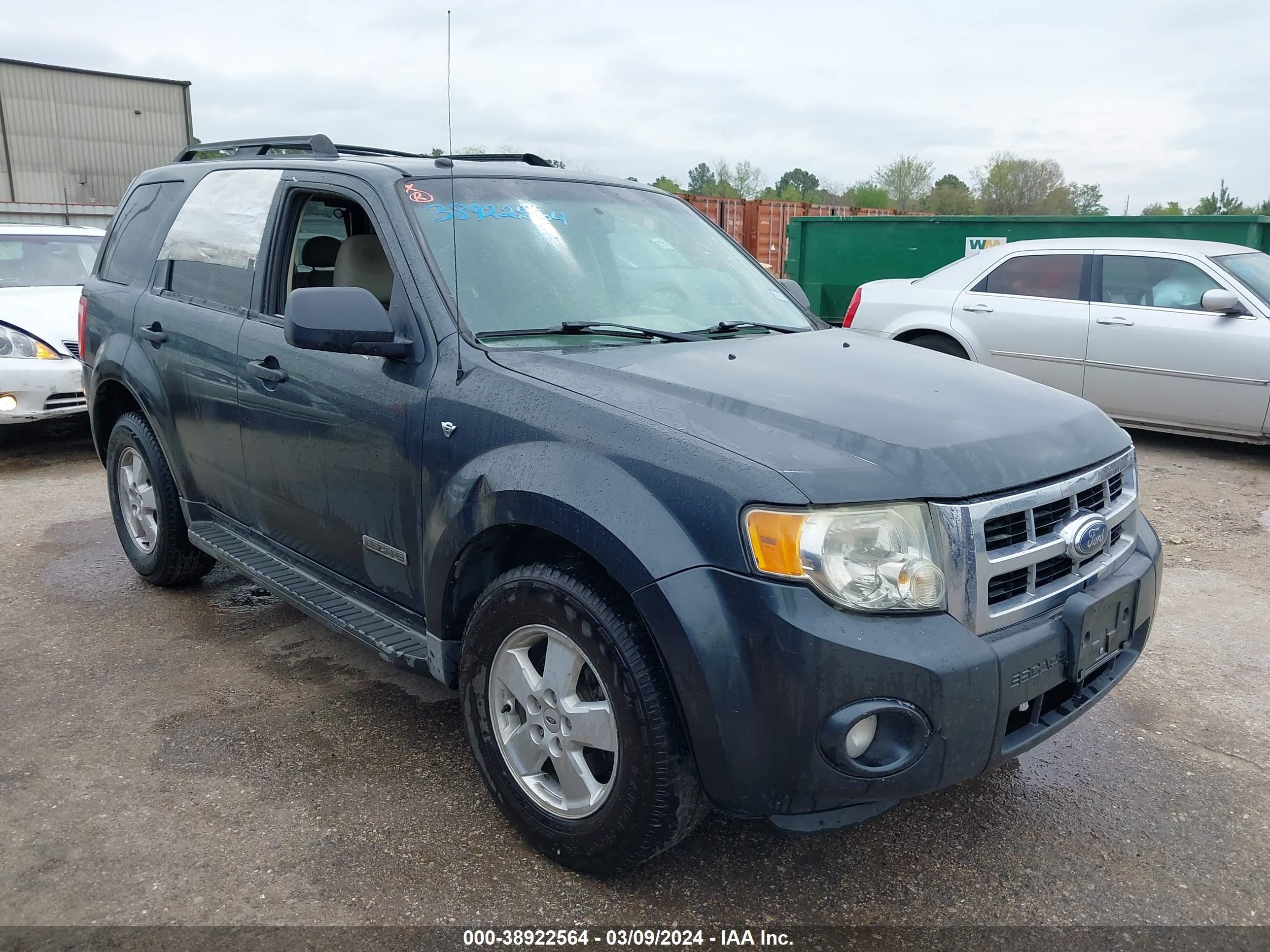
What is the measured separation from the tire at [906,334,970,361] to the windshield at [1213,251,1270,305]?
1.95 metres

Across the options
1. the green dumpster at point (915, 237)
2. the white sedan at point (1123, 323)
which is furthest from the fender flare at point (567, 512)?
the green dumpster at point (915, 237)

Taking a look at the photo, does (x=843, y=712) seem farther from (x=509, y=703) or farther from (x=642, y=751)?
(x=509, y=703)

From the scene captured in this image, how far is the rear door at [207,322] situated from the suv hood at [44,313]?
3.36m

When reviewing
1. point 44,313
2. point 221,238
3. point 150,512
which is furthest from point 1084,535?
point 44,313

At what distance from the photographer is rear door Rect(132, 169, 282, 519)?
12.3ft

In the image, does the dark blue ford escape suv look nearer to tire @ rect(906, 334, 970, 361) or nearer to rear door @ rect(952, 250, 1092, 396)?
rear door @ rect(952, 250, 1092, 396)

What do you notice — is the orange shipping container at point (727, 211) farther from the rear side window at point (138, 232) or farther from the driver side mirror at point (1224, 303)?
the rear side window at point (138, 232)

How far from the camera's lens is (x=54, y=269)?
857 centimetres

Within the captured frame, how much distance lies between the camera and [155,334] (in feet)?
13.7

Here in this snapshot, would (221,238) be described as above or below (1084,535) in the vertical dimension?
above

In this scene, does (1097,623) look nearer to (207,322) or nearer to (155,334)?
(207,322)

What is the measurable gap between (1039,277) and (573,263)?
6.21 meters

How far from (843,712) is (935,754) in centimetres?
24

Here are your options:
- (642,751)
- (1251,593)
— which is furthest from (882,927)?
(1251,593)
